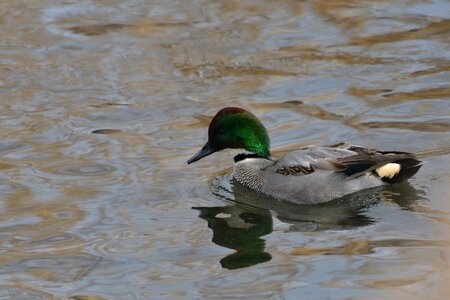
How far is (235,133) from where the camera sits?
866 centimetres

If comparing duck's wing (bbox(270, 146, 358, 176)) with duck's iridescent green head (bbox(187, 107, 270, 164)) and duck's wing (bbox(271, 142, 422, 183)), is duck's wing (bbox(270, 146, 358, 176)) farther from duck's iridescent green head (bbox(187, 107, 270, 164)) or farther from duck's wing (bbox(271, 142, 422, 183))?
duck's iridescent green head (bbox(187, 107, 270, 164))

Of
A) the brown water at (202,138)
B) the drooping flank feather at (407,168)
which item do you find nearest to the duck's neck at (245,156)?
the brown water at (202,138)

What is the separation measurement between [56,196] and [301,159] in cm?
178

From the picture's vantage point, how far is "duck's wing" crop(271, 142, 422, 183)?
8078 millimetres

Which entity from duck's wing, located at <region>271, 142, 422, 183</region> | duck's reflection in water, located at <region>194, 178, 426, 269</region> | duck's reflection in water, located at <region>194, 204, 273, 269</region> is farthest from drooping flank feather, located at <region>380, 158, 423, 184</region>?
duck's reflection in water, located at <region>194, 204, 273, 269</region>

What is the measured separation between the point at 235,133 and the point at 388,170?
1225mm

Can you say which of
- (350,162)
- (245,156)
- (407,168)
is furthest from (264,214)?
(407,168)

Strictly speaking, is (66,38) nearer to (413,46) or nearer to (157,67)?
(157,67)

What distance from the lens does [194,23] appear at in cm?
1230

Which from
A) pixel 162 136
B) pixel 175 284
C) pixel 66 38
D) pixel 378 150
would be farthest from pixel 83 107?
pixel 175 284

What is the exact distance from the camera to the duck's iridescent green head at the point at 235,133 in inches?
339

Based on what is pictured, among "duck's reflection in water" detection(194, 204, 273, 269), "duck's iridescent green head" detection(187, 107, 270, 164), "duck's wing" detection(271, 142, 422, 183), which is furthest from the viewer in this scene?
"duck's iridescent green head" detection(187, 107, 270, 164)

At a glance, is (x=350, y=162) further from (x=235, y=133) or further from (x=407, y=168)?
(x=235, y=133)

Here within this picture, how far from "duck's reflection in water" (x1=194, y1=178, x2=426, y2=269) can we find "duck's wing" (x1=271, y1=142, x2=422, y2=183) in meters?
0.17
